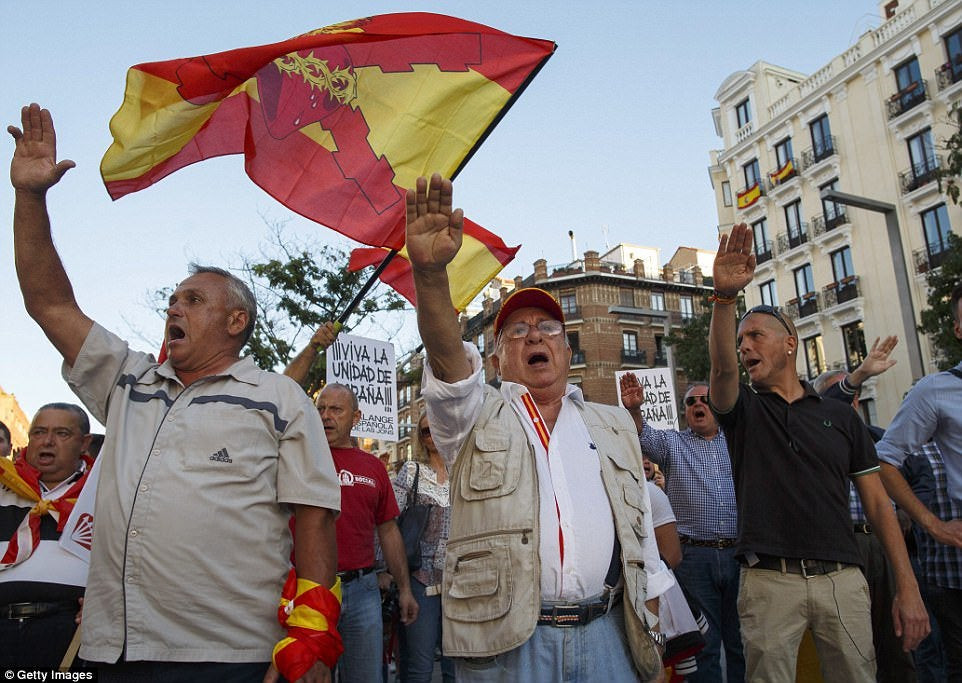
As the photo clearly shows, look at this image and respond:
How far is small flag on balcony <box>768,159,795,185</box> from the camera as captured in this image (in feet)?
111

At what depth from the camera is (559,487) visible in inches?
110

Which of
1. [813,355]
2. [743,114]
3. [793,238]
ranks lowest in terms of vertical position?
[813,355]

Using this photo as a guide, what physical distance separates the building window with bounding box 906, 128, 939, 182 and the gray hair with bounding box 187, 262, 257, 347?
99.7ft

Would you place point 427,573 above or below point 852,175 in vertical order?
below

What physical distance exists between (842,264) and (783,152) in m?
6.20

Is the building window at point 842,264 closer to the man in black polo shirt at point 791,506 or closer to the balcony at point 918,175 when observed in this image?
the balcony at point 918,175

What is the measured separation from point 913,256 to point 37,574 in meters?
31.2

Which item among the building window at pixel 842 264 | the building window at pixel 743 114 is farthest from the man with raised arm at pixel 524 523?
the building window at pixel 743 114

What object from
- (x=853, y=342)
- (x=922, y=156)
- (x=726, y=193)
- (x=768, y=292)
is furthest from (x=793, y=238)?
(x=922, y=156)

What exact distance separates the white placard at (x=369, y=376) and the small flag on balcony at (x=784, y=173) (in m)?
28.9

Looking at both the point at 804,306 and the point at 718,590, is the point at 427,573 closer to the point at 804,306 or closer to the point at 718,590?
the point at 718,590

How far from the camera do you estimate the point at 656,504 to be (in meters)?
4.57

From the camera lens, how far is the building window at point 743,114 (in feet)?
122

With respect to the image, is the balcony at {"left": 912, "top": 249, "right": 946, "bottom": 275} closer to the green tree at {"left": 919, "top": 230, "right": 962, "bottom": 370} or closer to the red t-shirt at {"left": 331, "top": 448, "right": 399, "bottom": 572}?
the green tree at {"left": 919, "top": 230, "right": 962, "bottom": 370}
